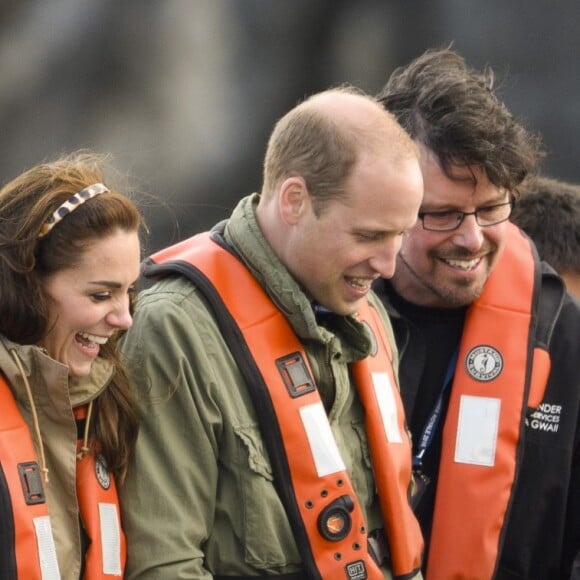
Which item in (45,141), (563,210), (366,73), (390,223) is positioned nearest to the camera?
(390,223)

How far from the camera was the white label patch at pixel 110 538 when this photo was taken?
279 cm

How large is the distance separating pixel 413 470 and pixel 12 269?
1.41m

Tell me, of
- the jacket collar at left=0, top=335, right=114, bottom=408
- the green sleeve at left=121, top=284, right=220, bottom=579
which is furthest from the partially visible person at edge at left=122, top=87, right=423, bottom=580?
the jacket collar at left=0, top=335, right=114, bottom=408

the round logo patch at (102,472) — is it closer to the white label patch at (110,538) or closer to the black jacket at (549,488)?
the white label patch at (110,538)

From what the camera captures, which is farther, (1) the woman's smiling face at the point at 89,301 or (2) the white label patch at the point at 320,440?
(2) the white label patch at the point at 320,440

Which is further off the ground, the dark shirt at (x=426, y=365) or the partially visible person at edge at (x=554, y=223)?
the partially visible person at edge at (x=554, y=223)

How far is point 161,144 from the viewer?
6.16 m

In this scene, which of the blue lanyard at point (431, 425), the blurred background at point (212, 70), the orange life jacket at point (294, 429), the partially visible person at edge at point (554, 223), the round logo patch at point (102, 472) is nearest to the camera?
→ the round logo patch at point (102, 472)

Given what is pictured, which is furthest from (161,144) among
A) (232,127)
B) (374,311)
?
(374,311)

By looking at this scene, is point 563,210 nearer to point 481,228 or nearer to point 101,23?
point 481,228

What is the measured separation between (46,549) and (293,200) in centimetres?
98

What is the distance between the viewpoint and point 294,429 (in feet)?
9.73

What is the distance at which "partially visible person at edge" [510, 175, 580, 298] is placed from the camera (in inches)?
164

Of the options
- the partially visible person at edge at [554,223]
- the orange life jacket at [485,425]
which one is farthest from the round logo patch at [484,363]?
the partially visible person at edge at [554,223]
